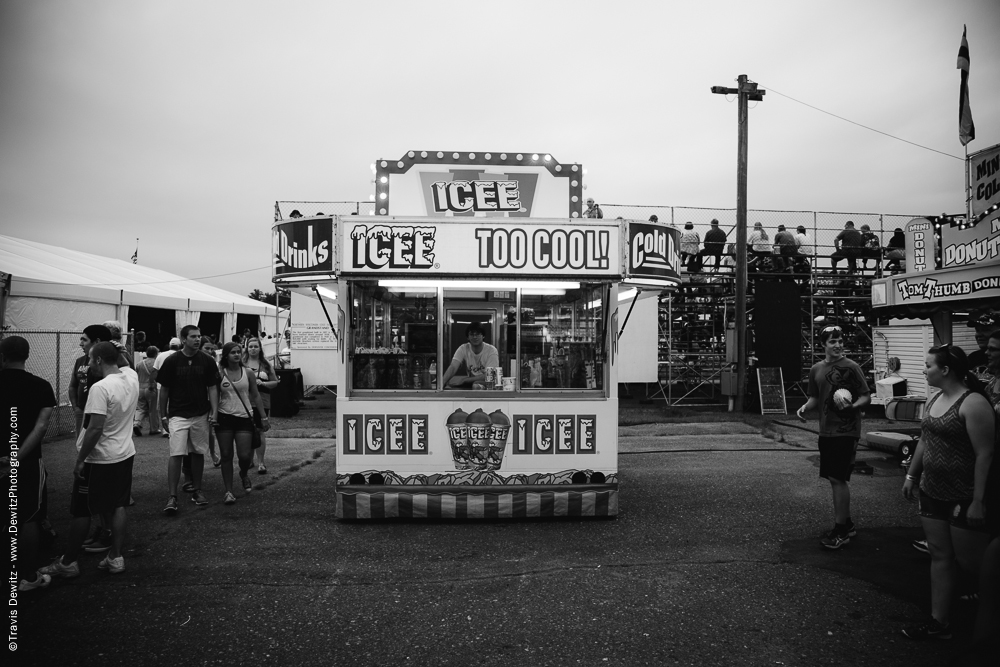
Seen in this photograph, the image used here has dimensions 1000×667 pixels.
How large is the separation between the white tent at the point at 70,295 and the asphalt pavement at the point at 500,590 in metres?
8.50

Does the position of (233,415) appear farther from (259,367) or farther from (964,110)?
(964,110)

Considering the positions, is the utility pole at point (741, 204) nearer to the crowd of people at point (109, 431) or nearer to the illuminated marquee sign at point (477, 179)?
the illuminated marquee sign at point (477, 179)

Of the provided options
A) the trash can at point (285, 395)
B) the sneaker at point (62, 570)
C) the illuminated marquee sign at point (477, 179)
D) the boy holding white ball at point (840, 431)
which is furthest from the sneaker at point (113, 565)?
the trash can at point (285, 395)

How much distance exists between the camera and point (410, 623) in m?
3.72

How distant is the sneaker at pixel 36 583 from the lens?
403 cm

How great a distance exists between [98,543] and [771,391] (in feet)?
44.4

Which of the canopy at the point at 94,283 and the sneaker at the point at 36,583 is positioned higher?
the canopy at the point at 94,283

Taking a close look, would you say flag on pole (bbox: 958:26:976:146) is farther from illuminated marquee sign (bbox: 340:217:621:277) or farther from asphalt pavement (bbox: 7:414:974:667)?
illuminated marquee sign (bbox: 340:217:621:277)

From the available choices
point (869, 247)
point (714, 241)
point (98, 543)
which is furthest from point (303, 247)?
point (869, 247)

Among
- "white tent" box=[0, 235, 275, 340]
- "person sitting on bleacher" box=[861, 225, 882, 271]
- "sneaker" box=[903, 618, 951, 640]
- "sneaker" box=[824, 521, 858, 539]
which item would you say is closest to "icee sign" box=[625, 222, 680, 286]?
"sneaker" box=[824, 521, 858, 539]

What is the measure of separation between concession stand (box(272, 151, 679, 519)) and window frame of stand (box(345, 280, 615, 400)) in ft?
0.05

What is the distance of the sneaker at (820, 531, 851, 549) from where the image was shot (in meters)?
4.91

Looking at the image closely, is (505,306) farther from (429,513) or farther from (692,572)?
(692,572)

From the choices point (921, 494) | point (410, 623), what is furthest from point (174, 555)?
point (921, 494)
